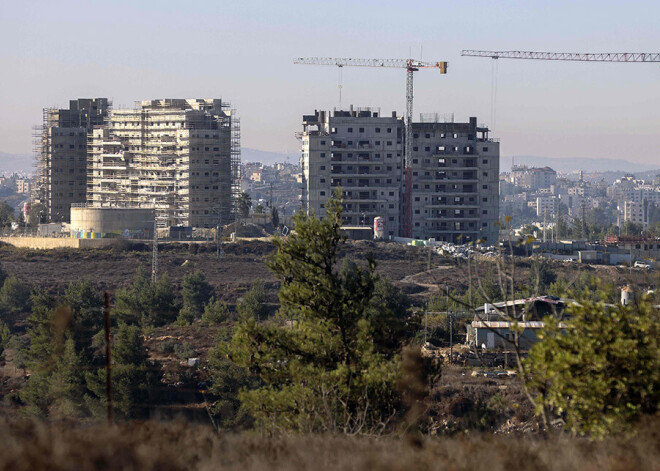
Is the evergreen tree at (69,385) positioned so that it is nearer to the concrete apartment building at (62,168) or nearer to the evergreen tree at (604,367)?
the evergreen tree at (604,367)

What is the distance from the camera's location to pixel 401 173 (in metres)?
76.4

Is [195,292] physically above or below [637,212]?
below

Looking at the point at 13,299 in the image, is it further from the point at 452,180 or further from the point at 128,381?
the point at 452,180

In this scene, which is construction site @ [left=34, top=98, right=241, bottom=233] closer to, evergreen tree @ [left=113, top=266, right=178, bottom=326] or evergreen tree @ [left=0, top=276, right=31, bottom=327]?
evergreen tree @ [left=0, top=276, right=31, bottom=327]

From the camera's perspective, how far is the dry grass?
838 centimetres

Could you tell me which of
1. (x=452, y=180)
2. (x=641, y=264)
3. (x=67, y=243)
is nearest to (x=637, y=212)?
(x=452, y=180)

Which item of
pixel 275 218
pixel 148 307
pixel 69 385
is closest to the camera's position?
pixel 69 385

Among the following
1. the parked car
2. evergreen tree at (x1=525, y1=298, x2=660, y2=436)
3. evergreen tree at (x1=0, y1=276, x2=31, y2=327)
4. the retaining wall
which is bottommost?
evergreen tree at (x1=0, y1=276, x2=31, y2=327)

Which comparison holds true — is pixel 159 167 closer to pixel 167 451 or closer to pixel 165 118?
pixel 165 118

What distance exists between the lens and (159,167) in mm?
77812

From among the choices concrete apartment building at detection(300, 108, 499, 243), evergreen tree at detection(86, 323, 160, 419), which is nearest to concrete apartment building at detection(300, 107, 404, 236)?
concrete apartment building at detection(300, 108, 499, 243)

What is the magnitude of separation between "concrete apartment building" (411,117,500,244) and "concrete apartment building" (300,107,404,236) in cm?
185

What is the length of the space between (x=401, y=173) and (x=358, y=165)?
3.79 m

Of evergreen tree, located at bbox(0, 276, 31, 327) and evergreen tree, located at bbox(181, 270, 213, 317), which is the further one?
evergreen tree, located at bbox(181, 270, 213, 317)
